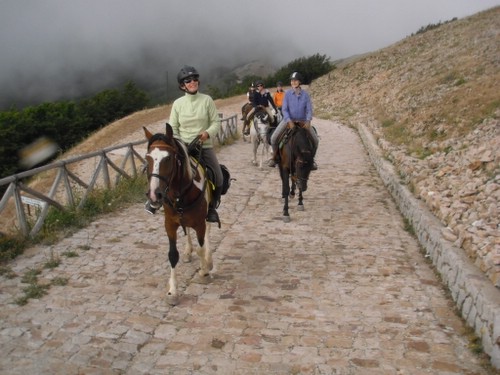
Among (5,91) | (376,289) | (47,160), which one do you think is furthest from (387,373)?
(5,91)

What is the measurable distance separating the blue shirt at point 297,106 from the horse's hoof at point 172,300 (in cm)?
508

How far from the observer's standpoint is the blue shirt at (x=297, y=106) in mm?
9555

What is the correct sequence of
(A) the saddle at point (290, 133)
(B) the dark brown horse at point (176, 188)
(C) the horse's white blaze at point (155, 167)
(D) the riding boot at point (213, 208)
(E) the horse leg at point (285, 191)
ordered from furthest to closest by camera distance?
(A) the saddle at point (290, 133) < (E) the horse leg at point (285, 191) < (D) the riding boot at point (213, 208) < (B) the dark brown horse at point (176, 188) < (C) the horse's white blaze at point (155, 167)

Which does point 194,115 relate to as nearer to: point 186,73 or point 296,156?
point 186,73

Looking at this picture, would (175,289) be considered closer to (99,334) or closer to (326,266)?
(99,334)

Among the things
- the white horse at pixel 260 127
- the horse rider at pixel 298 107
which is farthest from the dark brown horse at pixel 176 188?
the white horse at pixel 260 127

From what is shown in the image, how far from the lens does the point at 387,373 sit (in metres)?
4.30

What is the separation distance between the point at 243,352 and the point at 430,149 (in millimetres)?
8932

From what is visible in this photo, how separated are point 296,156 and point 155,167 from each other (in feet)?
16.5

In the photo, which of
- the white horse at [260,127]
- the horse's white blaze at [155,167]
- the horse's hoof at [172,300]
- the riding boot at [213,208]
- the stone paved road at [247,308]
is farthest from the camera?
the white horse at [260,127]

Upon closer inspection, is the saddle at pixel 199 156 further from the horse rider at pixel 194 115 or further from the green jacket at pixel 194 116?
the green jacket at pixel 194 116

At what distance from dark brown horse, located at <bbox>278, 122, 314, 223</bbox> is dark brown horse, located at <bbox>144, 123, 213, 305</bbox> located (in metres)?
3.44

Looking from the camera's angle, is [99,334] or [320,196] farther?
[320,196]

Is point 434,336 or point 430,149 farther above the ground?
point 430,149
